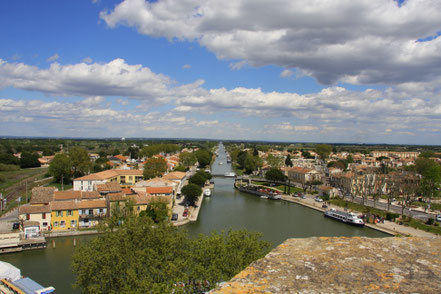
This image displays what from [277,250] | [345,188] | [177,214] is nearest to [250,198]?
[345,188]

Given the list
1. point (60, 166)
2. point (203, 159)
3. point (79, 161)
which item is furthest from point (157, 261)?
point (203, 159)

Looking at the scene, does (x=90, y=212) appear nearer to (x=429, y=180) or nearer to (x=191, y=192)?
(x=191, y=192)

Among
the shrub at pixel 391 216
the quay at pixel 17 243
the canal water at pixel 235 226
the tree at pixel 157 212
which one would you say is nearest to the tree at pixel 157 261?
the canal water at pixel 235 226

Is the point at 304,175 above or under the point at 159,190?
under

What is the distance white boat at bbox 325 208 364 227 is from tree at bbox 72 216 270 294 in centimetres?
2084

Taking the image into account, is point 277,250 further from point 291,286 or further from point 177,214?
point 177,214

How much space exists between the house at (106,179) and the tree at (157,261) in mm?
26448

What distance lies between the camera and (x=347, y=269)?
2.74 metres

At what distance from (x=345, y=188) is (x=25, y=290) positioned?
1580 inches

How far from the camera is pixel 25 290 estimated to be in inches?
513

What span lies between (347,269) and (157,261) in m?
8.36

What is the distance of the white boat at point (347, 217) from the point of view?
94.4 ft

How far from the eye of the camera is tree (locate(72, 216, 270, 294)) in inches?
360

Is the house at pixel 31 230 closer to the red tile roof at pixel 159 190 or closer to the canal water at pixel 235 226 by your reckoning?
the canal water at pixel 235 226
